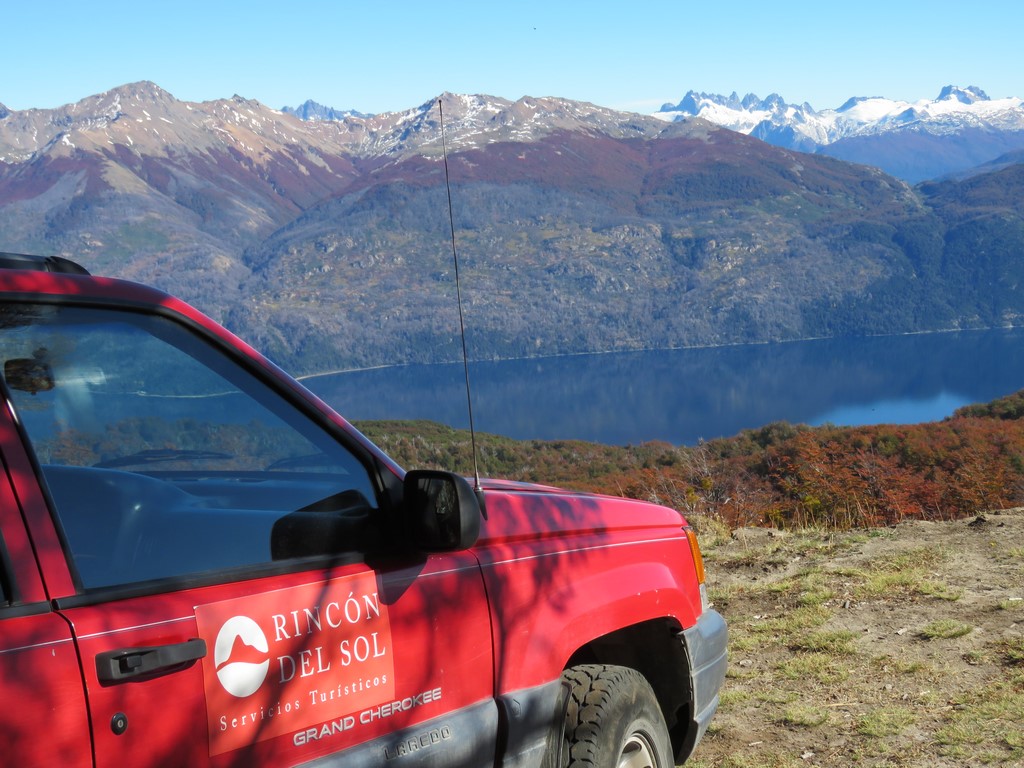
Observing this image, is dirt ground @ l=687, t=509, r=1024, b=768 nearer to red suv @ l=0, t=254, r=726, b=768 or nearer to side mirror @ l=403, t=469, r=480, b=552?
red suv @ l=0, t=254, r=726, b=768

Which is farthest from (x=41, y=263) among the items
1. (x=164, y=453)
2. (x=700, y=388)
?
(x=700, y=388)

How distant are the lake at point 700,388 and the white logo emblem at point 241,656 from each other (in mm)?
65311

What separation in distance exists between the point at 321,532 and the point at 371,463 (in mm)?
200

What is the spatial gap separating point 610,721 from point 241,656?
119cm

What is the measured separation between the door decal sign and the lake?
6510 cm

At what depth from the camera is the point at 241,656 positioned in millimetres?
1857

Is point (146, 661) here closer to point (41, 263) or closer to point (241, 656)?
point (241, 656)

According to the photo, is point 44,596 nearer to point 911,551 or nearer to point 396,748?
point 396,748

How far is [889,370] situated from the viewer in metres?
121

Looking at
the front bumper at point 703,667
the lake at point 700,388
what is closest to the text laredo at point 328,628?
the front bumper at point 703,667

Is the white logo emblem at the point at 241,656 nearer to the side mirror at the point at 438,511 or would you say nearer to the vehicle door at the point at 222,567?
the vehicle door at the point at 222,567

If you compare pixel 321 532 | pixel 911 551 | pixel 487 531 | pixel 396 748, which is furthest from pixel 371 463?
pixel 911 551

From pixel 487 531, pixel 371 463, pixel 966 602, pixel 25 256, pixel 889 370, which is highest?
pixel 25 256

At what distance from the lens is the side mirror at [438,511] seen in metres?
2.12
